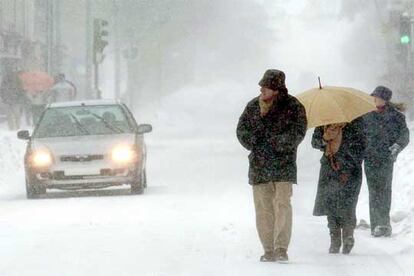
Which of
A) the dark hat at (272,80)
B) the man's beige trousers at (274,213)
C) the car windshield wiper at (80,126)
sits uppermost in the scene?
the dark hat at (272,80)

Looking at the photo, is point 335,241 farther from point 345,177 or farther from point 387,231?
point 387,231

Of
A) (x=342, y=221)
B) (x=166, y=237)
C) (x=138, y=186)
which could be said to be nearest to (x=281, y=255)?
(x=342, y=221)

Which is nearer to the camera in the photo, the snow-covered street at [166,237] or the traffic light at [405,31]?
the snow-covered street at [166,237]

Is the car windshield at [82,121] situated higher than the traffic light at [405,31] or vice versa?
the traffic light at [405,31]

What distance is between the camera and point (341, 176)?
12.7 metres

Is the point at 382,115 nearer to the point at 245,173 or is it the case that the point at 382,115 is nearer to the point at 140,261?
the point at 140,261

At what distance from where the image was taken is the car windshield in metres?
21.5

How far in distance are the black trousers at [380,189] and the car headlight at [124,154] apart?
6.83 meters

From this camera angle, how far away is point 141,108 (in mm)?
82312

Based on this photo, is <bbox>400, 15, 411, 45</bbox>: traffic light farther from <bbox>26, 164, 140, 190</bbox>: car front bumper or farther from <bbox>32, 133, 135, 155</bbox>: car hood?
<bbox>26, 164, 140, 190</bbox>: car front bumper

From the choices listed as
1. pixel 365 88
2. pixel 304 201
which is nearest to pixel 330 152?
pixel 304 201

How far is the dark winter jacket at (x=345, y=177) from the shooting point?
12.7 m

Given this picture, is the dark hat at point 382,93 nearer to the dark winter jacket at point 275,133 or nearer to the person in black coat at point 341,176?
the person in black coat at point 341,176

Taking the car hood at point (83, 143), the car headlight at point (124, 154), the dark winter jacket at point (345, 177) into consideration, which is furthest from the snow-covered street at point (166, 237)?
the car hood at point (83, 143)
